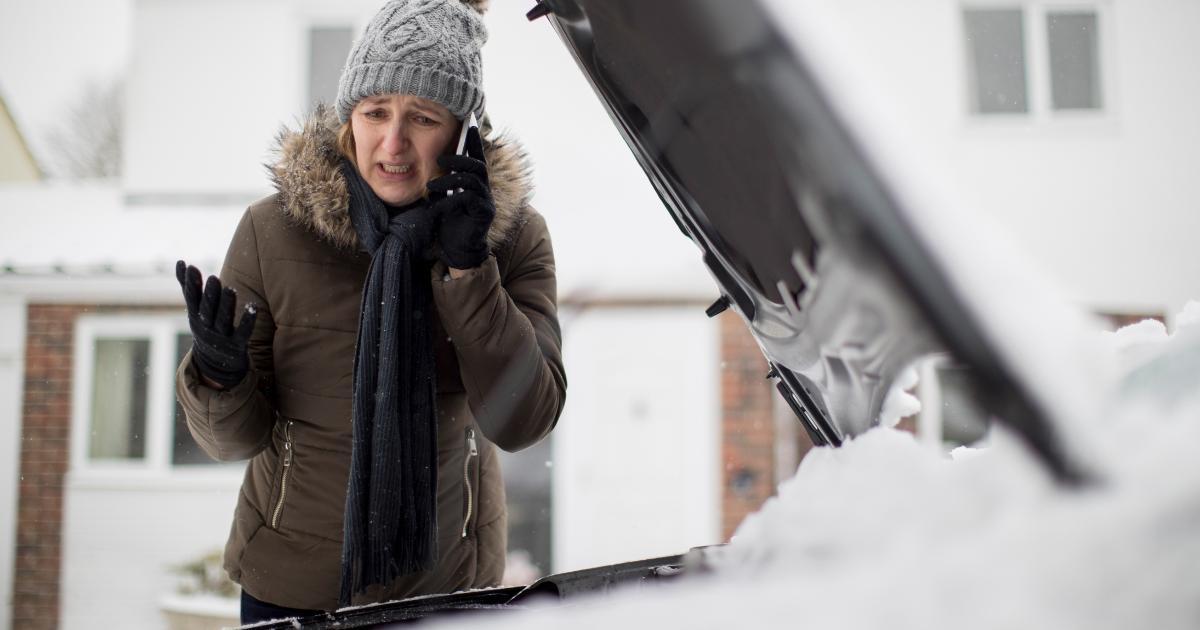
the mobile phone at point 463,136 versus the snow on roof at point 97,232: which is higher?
the snow on roof at point 97,232

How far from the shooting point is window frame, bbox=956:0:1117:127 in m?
7.60

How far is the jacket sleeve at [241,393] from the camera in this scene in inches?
65.6

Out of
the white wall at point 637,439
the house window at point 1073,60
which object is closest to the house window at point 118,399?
the white wall at point 637,439

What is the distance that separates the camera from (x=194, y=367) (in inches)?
66.6

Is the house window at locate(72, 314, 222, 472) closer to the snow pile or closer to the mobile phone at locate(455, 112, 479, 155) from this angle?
the mobile phone at locate(455, 112, 479, 155)

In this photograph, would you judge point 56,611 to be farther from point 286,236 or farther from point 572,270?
point 286,236

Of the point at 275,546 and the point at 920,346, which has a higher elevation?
the point at 920,346

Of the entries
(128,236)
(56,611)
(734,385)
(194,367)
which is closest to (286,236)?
(194,367)

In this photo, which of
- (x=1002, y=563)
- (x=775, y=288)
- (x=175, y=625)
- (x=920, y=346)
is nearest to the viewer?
(x=1002, y=563)

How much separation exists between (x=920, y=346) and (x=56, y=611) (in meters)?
8.96

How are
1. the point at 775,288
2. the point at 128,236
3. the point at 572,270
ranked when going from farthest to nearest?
1. the point at 128,236
2. the point at 572,270
3. the point at 775,288

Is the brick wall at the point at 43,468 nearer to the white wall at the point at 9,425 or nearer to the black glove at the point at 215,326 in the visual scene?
the white wall at the point at 9,425

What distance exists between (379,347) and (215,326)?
319 mm

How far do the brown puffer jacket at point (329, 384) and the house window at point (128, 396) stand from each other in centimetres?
660
